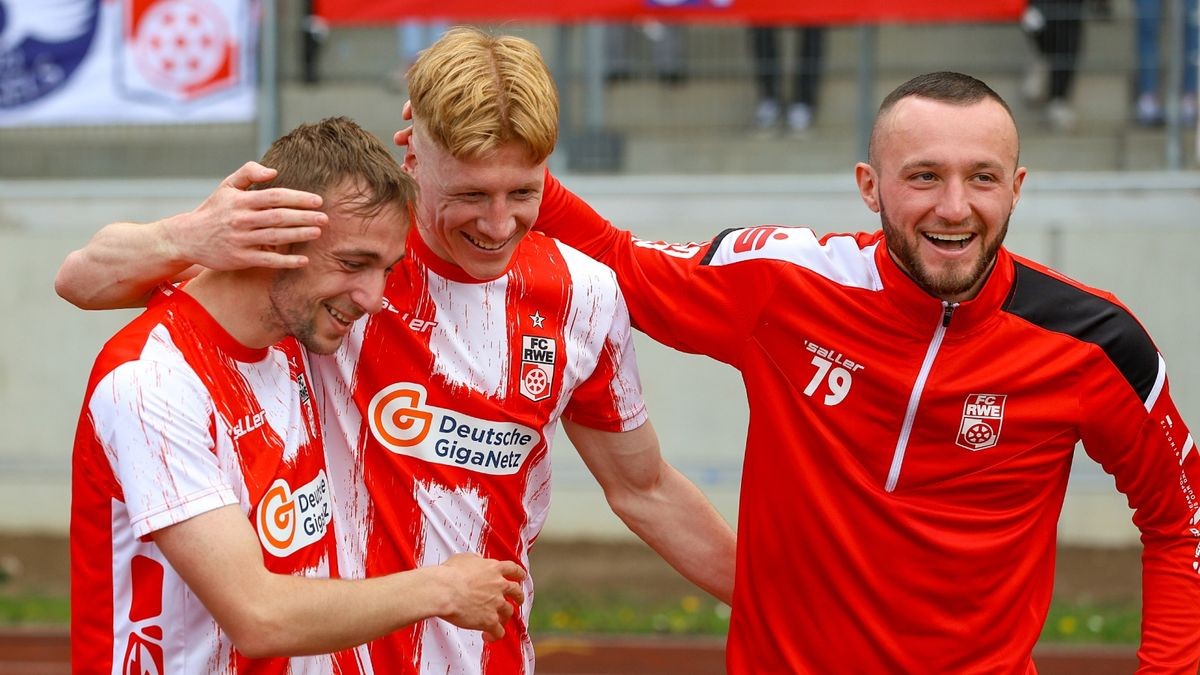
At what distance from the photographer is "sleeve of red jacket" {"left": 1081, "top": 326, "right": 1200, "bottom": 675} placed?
2.93 m

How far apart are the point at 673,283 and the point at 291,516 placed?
104 cm

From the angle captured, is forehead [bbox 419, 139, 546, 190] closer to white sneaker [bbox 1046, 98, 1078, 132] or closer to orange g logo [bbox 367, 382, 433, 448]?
orange g logo [bbox 367, 382, 433, 448]

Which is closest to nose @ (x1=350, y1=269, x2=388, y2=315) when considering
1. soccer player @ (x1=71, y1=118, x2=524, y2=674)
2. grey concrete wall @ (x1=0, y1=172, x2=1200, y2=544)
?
soccer player @ (x1=71, y1=118, x2=524, y2=674)

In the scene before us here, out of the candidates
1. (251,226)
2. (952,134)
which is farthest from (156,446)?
(952,134)

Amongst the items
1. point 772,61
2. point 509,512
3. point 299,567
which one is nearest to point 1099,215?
point 772,61

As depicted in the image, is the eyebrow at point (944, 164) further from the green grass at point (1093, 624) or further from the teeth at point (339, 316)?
the green grass at point (1093, 624)

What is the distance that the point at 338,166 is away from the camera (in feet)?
8.43

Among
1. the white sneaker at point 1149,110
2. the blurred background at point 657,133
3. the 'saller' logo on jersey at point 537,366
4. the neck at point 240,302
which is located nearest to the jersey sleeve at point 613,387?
the 'saller' logo on jersey at point 537,366

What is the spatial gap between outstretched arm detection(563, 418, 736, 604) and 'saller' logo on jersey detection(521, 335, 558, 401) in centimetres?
35

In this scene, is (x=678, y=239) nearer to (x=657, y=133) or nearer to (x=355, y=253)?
(x=657, y=133)

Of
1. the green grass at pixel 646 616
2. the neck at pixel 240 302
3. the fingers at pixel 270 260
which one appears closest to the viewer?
the fingers at pixel 270 260

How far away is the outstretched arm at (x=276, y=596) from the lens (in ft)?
7.79

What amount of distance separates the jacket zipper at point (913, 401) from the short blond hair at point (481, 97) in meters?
0.91

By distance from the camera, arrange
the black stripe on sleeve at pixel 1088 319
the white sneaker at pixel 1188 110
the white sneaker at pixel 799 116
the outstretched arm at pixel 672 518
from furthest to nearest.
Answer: the white sneaker at pixel 799 116 → the white sneaker at pixel 1188 110 → the outstretched arm at pixel 672 518 → the black stripe on sleeve at pixel 1088 319
